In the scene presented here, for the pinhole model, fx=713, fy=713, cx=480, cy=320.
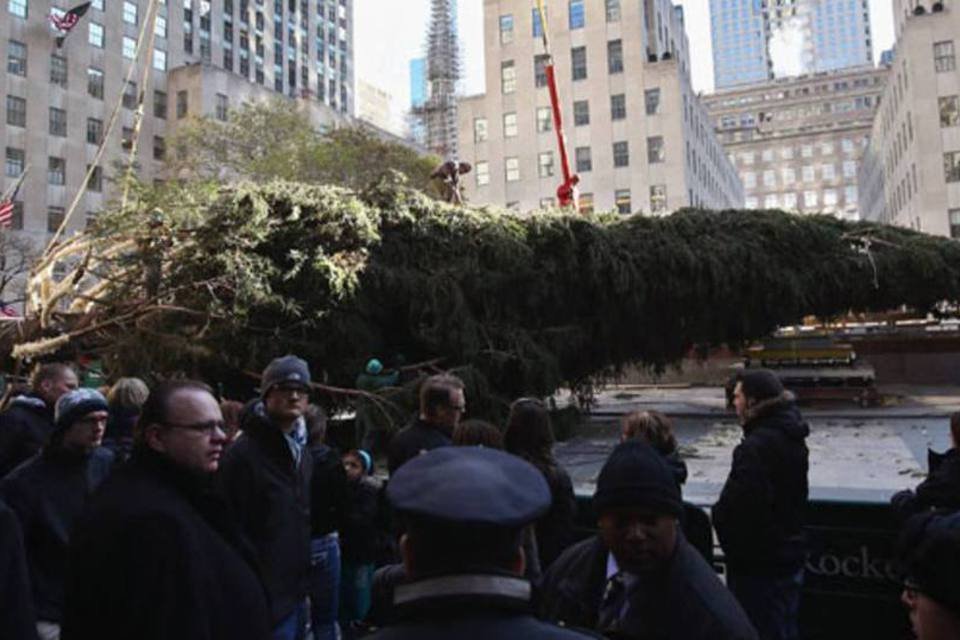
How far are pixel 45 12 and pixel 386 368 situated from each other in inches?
2112

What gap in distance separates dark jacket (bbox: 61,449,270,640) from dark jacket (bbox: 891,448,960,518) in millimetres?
3291

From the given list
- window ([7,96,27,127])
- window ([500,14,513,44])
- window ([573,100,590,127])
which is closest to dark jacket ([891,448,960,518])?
window ([573,100,590,127])

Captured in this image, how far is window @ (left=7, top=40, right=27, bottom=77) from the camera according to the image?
48844mm

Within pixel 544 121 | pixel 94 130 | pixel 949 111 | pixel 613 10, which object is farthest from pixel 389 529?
pixel 94 130

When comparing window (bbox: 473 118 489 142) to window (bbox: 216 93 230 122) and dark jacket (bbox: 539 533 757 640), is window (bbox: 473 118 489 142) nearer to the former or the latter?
window (bbox: 216 93 230 122)

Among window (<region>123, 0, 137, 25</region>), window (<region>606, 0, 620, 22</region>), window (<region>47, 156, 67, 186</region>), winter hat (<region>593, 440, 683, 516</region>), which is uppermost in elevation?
window (<region>123, 0, 137, 25</region>)

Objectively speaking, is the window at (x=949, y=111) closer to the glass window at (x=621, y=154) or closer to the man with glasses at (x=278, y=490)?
the glass window at (x=621, y=154)

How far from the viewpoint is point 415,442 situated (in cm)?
404

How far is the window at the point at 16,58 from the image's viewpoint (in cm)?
4884

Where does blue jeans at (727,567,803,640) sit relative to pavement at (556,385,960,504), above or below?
above

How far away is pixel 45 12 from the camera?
5103 centimetres

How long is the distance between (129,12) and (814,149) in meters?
92.5

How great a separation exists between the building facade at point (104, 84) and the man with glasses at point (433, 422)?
40.8m

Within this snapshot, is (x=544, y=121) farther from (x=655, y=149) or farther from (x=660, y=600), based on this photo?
(x=660, y=600)
